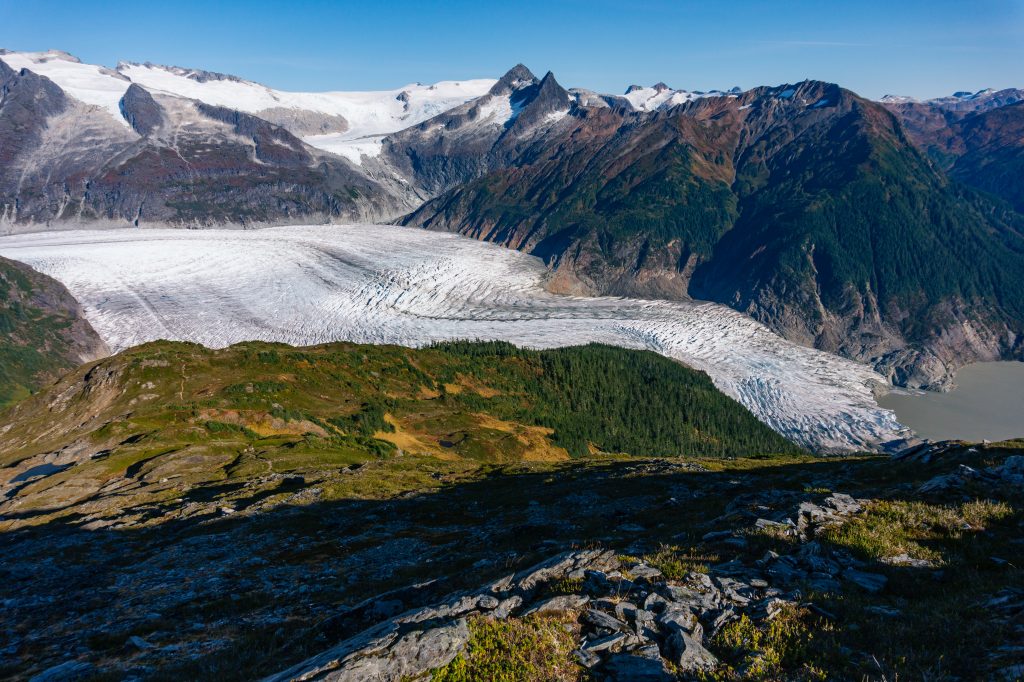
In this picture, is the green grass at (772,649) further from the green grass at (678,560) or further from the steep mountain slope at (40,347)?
the steep mountain slope at (40,347)

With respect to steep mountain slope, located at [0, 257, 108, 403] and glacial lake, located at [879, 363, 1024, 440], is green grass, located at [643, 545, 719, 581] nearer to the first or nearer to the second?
glacial lake, located at [879, 363, 1024, 440]

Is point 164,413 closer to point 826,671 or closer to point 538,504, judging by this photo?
point 538,504

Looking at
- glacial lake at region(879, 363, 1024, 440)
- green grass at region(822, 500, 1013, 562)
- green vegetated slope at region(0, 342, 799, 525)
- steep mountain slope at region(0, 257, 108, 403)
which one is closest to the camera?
green grass at region(822, 500, 1013, 562)

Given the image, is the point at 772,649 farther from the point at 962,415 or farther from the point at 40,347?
the point at 40,347

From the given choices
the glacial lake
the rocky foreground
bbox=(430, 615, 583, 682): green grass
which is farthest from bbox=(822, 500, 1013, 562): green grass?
the glacial lake

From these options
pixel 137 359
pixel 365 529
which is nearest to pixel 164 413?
pixel 137 359

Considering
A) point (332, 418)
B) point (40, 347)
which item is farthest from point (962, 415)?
point (40, 347)
